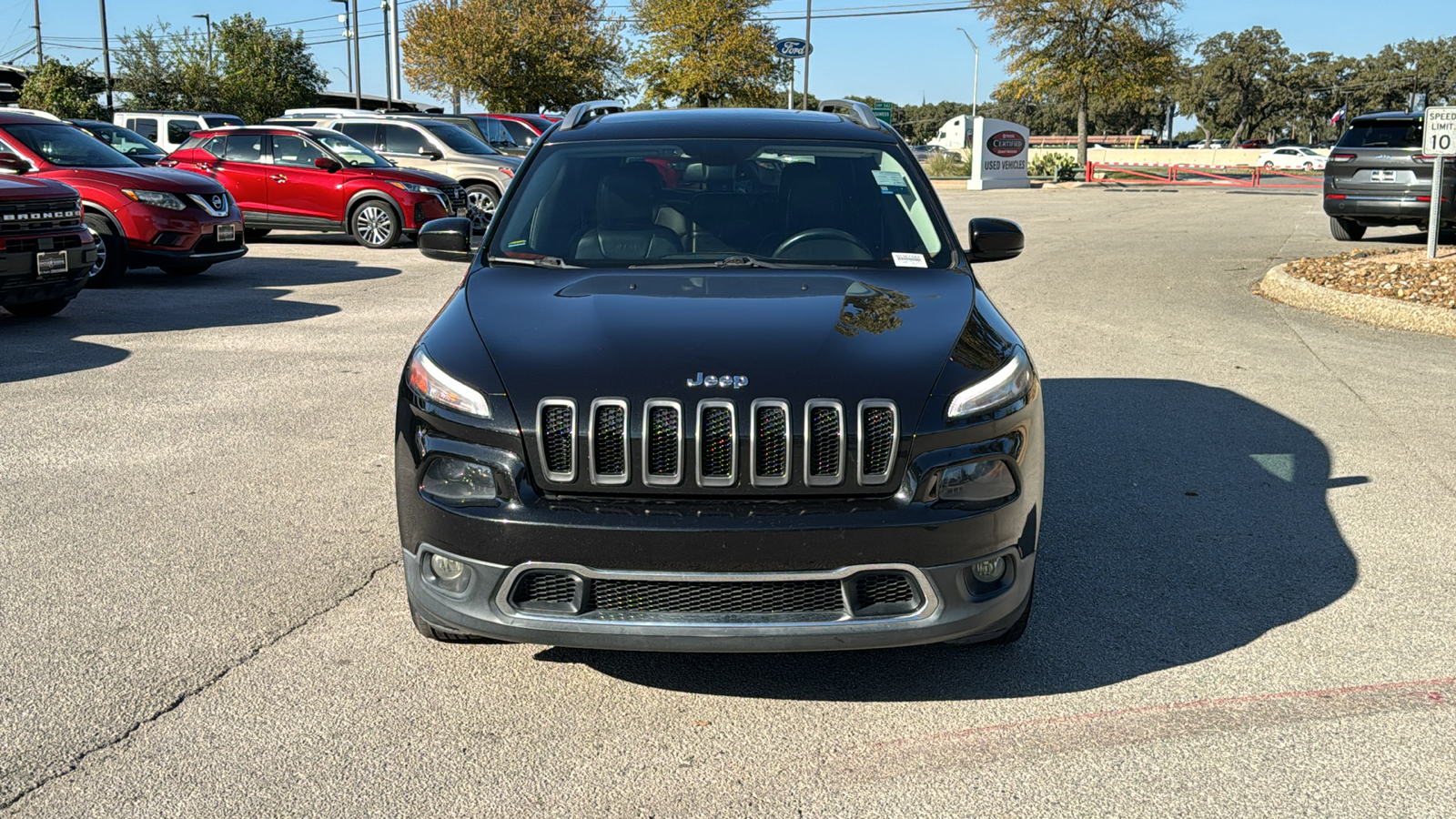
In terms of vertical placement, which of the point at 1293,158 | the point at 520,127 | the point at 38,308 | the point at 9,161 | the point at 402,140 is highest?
the point at 1293,158

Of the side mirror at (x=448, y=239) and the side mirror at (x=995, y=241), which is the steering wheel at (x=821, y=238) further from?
the side mirror at (x=448, y=239)

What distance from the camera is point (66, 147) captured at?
12680mm

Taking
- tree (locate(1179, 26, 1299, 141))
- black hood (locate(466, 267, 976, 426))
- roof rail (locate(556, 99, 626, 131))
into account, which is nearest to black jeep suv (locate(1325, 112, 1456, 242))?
roof rail (locate(556, 99, 626, 131))

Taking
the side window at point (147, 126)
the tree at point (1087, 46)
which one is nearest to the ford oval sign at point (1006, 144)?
the tree at point (1087, 46)

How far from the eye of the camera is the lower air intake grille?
3229 millimetres

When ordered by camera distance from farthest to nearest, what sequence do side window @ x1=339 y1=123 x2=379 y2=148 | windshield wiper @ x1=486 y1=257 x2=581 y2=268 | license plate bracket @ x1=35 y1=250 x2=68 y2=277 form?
1. side window @ x1=339 y1=123 x2=379 y2=148
2. license plate bracket @ x1=35 y1=250 x2=68 y2=277
3. windshield wiper @ x1=486 y1=257 x2=581 y2=268

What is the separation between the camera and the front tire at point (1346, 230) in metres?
18.1

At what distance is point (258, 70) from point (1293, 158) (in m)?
45.3

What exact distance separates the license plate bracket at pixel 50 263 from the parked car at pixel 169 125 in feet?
51.2

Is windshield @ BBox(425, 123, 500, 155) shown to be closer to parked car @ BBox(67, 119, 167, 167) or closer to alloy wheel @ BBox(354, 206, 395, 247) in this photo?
alloy wheel @ BBox(354, 206, 395, 247)

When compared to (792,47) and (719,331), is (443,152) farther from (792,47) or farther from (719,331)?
(792,47)

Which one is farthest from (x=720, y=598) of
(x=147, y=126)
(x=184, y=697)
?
(x=147, y=126)

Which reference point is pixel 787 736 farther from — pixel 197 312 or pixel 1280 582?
pixel 197 312

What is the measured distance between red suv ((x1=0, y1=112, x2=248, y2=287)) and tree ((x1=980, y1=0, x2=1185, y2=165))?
1638 inches
